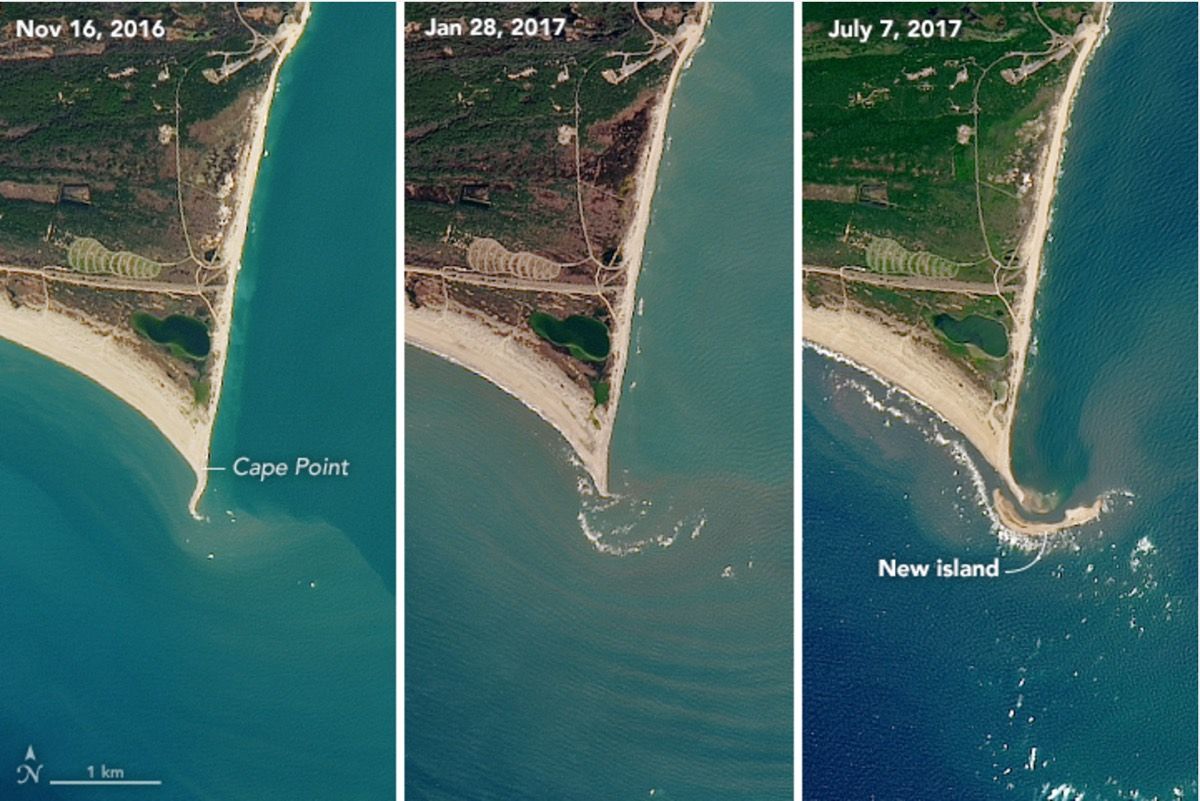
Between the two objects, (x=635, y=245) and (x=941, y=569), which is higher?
(x=635, y=245)

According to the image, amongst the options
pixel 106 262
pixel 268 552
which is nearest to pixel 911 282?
pixel 268 552

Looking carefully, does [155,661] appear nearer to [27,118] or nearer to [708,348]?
[27,118]

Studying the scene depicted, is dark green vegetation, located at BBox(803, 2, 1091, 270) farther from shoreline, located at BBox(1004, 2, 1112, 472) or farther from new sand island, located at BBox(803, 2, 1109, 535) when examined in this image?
shoreline, located at BBox(1004, 2, 1112, 472)

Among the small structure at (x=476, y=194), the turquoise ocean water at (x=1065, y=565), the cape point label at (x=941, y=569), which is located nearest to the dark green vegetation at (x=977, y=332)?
the turquoise ocean water at (x=1065, y=565)

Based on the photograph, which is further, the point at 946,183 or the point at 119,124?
the point at 119,124

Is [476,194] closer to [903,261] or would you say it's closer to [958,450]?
[903,261]

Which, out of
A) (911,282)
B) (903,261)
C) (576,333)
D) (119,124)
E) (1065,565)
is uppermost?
(119,124)

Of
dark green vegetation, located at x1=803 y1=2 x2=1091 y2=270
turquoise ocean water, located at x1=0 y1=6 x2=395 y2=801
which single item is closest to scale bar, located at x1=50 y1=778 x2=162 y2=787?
turquoise ocean water, located at x1=0 y1=6 x2=395 y2=801
